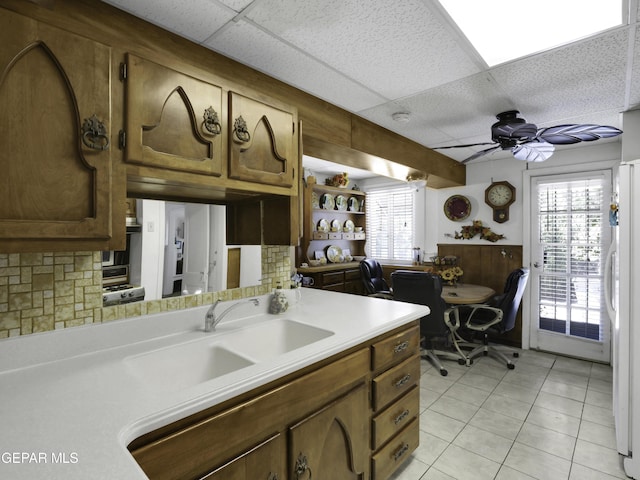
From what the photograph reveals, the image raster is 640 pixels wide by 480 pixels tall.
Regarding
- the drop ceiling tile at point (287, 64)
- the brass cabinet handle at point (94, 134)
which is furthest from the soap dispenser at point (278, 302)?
the drop ceiling tile at point (287, 64)

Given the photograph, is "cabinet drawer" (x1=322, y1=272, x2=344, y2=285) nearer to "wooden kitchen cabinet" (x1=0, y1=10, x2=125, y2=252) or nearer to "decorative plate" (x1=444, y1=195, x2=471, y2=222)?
"decorative plate" (x1=444, y1=195, x2=471, y2=222)

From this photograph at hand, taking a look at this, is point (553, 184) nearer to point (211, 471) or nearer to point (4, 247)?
point (211, 471)

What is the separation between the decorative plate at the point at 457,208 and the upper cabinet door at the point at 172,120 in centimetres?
372

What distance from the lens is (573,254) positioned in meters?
3.59

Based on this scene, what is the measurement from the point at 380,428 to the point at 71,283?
5.02ft

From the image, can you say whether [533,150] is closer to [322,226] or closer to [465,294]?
[465,294]

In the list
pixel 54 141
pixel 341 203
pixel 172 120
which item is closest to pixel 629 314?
pixel 172 120

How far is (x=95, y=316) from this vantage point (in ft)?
4.31

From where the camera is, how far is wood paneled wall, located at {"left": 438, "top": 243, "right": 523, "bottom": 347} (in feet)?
12.8

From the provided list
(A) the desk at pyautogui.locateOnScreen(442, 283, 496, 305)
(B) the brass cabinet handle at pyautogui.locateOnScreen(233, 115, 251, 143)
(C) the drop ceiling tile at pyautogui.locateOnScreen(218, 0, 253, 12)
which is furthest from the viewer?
(A) the desk at pyautogui.locateOnScreen(442, 283, 496, 305)

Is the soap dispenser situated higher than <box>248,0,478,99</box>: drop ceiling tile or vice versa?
<box>248,0,478,99</box>: drop ceiling tile

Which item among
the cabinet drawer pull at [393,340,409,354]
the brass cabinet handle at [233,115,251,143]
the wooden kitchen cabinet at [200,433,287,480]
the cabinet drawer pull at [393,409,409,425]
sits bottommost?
the cabinet drawer pull at [393,409,409,425]

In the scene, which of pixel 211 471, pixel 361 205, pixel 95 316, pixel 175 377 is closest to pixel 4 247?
pixel 95 316

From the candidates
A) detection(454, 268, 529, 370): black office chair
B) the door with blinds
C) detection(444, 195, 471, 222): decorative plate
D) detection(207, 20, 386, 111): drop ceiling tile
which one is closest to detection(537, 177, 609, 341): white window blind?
the door with blinds
